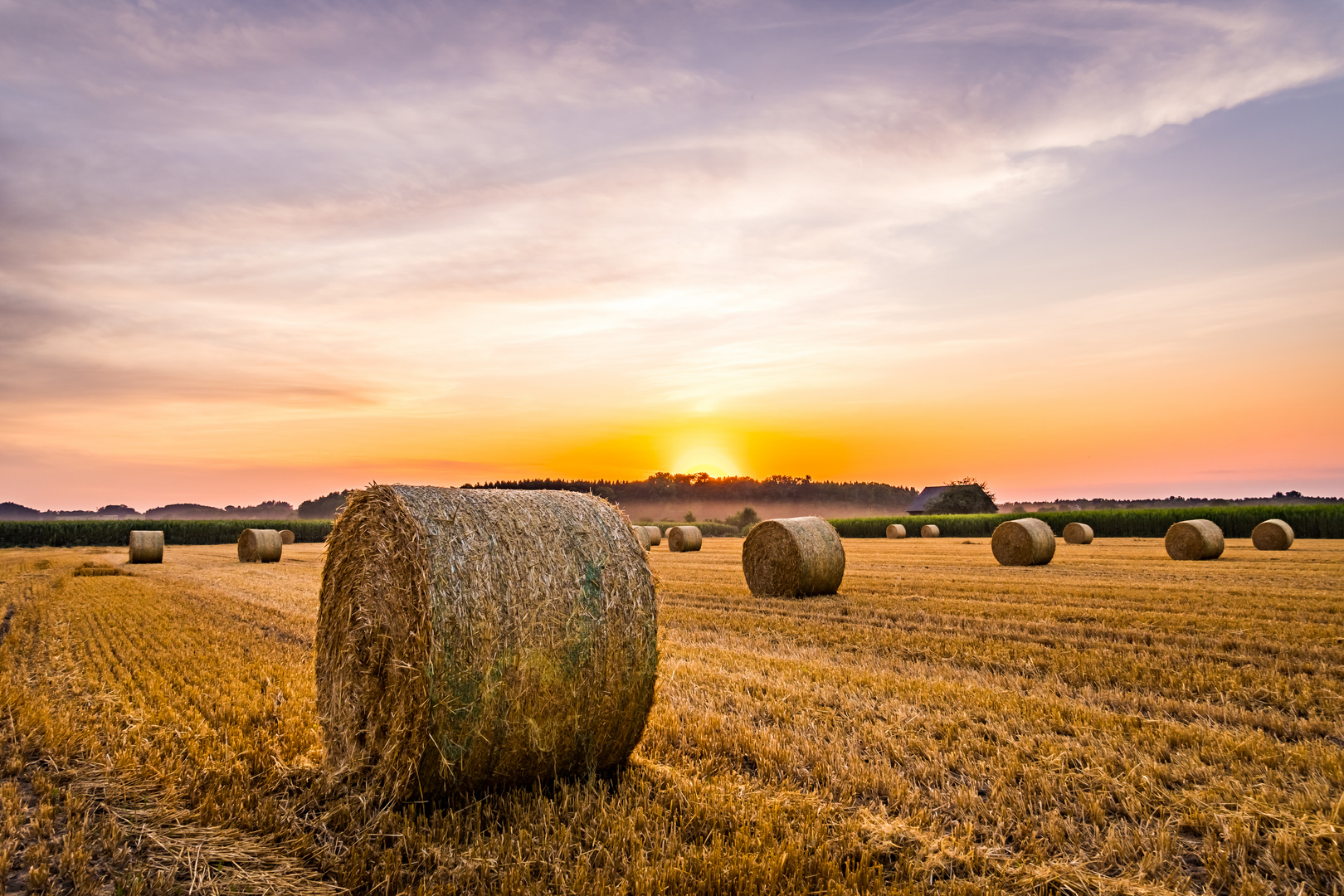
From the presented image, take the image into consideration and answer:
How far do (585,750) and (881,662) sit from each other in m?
4.27

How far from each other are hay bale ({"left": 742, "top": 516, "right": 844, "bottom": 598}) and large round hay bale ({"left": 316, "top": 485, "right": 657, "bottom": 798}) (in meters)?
8.82

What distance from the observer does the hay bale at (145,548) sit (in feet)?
86.8

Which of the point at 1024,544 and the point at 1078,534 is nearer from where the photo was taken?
the point at 1024,544

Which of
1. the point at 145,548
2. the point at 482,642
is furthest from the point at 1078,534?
the point at 145,548

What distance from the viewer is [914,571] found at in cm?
1891

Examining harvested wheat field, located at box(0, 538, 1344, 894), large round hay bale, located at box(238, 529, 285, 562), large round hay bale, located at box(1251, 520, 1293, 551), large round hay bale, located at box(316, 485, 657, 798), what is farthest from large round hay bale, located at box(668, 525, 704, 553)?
large round hay bale, located at box(316, 485, 657, 798)

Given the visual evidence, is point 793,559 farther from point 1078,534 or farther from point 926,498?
point 926,498

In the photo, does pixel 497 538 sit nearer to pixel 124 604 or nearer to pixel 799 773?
pixel 799 773

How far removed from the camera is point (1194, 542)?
2164 centimetres

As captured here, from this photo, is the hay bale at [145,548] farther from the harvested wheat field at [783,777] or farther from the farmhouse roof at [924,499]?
the farmhouse roof at [924,499]

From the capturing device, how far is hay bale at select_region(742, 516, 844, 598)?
14.0m

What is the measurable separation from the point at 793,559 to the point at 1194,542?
14.4 meters

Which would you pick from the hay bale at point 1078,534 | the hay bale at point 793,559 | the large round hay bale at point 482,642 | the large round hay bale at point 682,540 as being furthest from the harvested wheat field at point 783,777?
the hay bale at point 1078,534

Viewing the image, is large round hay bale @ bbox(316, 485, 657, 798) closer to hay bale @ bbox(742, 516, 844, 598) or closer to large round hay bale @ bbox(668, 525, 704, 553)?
hay bale @ bbox(742, 516, 844, 598)
